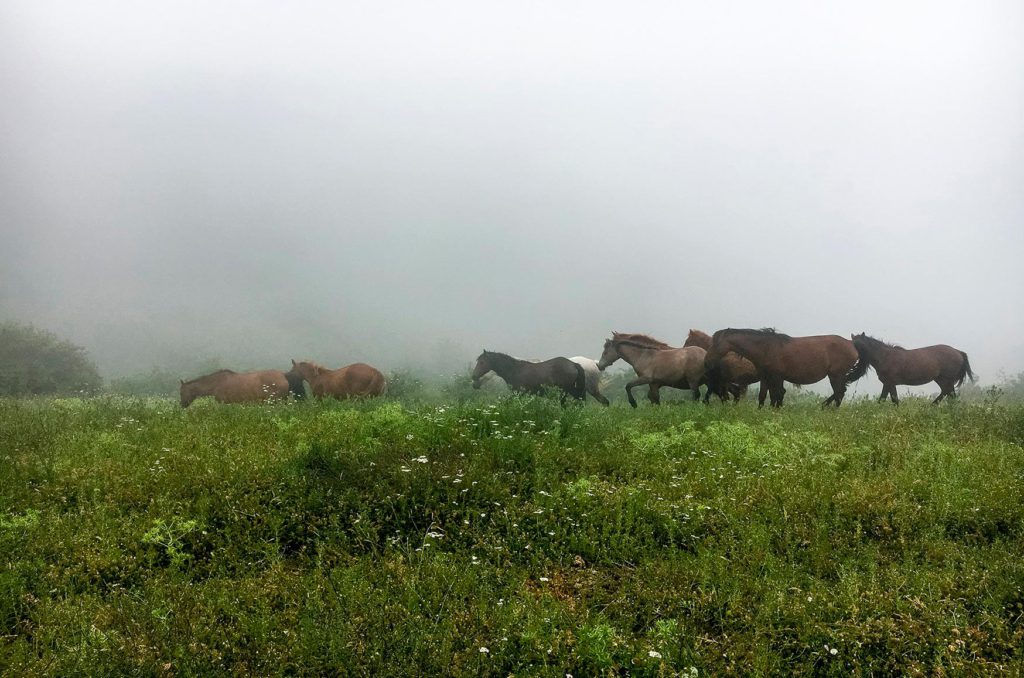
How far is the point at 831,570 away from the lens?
564 cm

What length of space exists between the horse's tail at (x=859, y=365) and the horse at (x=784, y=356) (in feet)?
2.12

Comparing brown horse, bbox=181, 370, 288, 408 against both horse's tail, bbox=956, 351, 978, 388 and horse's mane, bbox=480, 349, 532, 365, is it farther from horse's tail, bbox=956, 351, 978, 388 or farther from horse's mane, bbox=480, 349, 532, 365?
horse's tail, bbox=956, 351, 978, 388

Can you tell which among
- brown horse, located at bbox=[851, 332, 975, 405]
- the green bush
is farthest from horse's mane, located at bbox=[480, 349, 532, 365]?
the green bush

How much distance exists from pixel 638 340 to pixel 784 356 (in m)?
5.50

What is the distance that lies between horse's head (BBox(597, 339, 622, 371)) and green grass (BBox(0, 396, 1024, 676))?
41.9 ft

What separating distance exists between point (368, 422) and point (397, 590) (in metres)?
4.66

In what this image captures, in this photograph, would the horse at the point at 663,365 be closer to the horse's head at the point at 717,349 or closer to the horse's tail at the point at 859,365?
the horse's head at the point at 717,349

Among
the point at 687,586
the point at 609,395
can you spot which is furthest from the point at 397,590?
the point at 609,395

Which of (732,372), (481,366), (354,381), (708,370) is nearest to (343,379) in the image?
(354,381)

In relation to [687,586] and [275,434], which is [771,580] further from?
[275,434]

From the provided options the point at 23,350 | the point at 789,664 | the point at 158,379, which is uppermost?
the point at 789,664

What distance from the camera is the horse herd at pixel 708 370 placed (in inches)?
699

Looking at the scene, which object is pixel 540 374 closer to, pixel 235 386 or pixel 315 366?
pixel 315 366

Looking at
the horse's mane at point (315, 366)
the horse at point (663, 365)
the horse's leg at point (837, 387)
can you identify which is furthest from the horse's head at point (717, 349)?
the horse's mane at point (315, 366)
